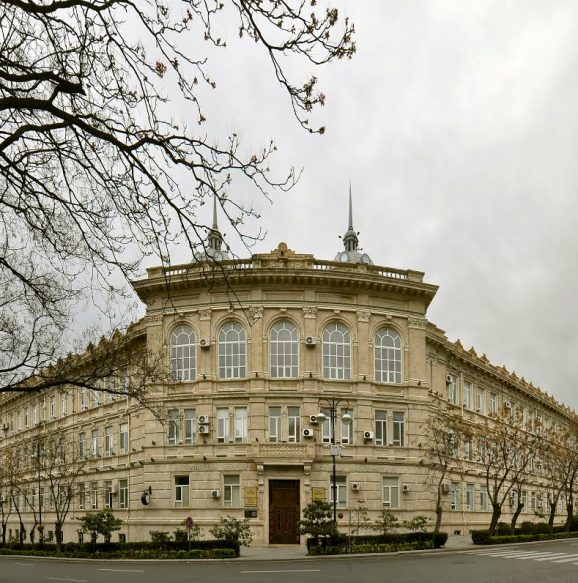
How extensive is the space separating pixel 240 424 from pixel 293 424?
288 cm

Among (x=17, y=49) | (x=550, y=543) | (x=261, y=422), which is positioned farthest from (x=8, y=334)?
(x=550, y=543)

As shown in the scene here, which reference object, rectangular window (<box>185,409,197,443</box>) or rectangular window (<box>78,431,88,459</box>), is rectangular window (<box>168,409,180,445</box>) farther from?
rectangular window (<box>78,431,88,459</box>)

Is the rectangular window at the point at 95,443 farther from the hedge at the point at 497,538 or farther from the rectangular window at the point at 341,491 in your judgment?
the hedge at the point at 497,538

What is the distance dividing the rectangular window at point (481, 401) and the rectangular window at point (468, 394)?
1604 millimetres

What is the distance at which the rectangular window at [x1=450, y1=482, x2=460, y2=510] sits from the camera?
180 ft

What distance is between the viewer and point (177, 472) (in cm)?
4694

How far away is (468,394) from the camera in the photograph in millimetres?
62531

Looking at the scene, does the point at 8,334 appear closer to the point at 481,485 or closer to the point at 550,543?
the point at 550,543

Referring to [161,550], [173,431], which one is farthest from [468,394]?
[161,550]

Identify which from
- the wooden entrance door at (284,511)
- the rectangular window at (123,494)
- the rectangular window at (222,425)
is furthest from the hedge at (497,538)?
the rectangular window at (123,494)

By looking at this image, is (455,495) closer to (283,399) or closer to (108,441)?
(283,399)

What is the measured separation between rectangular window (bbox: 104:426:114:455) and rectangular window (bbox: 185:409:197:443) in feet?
29.6

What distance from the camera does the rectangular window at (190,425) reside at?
4753cm

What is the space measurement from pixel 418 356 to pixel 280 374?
832cm
